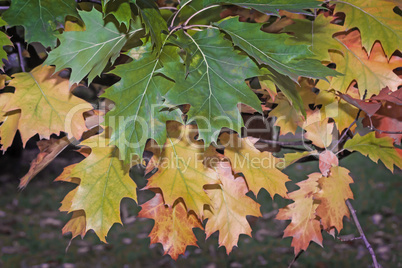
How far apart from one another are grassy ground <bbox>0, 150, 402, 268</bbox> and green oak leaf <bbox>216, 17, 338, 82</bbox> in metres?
2.23

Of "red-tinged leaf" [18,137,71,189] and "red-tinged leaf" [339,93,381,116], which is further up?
"red-tinged leaf" [339,93,381,116]

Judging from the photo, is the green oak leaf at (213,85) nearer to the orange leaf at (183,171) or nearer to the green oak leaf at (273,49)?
the green oak leaf at (273,49)

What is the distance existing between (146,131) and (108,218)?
214mm

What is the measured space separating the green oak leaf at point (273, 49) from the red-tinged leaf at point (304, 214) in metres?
0.33

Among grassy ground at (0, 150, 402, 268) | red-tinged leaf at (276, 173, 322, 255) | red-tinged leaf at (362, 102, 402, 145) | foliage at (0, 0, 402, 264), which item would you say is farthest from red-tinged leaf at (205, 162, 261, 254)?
grassy ground at (0, 150, 402, 268)

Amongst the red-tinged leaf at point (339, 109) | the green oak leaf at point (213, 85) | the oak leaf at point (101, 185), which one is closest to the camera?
the green oak leaf at point (213, 85)

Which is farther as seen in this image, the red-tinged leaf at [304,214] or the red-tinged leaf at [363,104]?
the red-tinged leaf at [304,214]

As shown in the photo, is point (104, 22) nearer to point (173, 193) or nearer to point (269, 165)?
point (173, 193)

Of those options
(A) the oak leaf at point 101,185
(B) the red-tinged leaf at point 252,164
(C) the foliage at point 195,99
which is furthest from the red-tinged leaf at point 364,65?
(A) the oak leaf at point 101,185

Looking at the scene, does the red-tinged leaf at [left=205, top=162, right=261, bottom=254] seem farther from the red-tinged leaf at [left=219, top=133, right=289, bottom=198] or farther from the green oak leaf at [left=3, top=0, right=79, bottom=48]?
the green oak leaf at [left=3, top=0, right=79, bottom=48]

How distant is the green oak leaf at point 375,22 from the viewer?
0.71m

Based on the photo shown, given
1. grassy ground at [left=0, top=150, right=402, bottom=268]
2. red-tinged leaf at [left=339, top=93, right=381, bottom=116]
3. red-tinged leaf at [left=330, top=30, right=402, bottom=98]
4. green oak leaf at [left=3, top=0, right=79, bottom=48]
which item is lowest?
grassy ground at [left=0, top=150, right=402, bottom=268]

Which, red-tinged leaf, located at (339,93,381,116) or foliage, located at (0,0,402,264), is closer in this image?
foliage, located at (0,0,402,264)

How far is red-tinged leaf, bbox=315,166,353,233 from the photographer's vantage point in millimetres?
772
